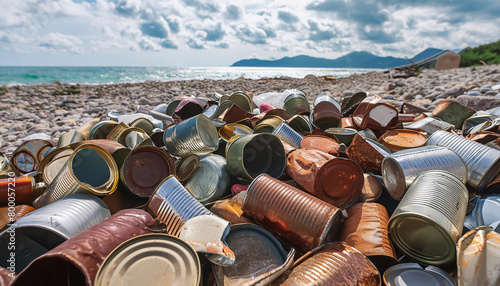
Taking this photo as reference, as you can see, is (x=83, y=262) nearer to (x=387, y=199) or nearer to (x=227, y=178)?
(x=227, y=178)

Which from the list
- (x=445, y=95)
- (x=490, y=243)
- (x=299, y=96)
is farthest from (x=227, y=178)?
(x=445, y=95)

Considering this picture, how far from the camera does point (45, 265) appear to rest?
1.52m

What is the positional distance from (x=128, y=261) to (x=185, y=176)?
136cm

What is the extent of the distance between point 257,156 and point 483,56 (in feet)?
82.2

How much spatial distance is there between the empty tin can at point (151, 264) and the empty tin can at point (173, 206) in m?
0.55

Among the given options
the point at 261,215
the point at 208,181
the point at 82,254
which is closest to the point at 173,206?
the point at 208,181

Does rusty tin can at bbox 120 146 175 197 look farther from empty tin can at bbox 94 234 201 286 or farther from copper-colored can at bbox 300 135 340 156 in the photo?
copper-colored can at bbox 300 135 340 156

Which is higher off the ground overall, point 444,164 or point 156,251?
point 444,164

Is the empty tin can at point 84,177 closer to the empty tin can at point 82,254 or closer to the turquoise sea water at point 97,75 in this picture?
the empty tin can at point 82,254

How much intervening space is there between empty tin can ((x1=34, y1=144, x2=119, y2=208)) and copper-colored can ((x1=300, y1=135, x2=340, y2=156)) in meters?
1.88

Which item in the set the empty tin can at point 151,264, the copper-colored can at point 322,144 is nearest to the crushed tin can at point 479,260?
the empty tin can at point 151,264

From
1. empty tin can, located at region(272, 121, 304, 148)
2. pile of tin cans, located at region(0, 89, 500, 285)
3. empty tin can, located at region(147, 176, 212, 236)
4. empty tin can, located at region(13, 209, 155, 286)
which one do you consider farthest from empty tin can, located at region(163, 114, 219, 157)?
empty tin can, located at region(13, 209, 155, 286)

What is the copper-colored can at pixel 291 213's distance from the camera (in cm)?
182

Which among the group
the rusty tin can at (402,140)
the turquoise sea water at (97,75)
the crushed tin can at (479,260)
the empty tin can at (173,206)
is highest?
the rusty tin can at (402,140)
